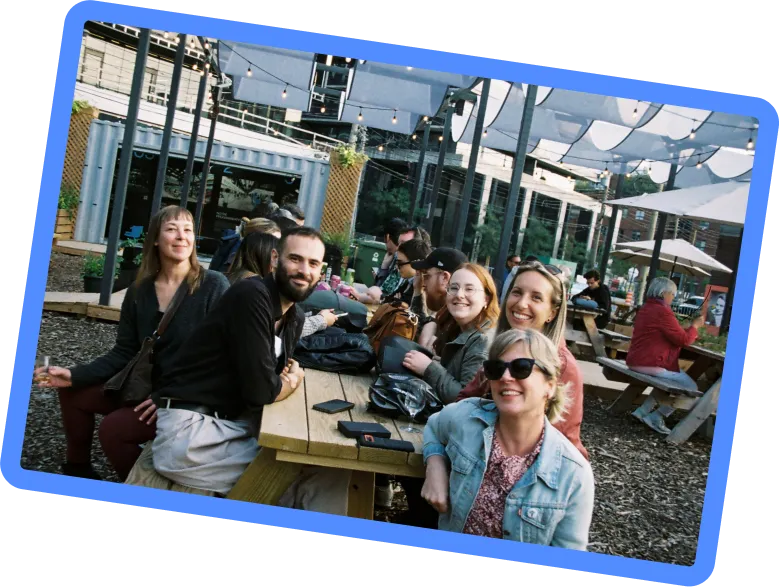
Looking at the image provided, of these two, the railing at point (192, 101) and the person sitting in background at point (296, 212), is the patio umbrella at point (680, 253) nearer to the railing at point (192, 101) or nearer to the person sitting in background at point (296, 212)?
the person sitting in background at point (296, 212)

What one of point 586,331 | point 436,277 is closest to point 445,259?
point 436,277

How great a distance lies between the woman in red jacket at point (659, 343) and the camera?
8.20 ft

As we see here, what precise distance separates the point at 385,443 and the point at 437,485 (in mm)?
198

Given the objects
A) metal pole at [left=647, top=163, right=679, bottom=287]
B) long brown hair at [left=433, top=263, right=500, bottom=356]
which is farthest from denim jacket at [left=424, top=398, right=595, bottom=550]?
metal pole at [left=647, top=163, right=679, bottom=287]

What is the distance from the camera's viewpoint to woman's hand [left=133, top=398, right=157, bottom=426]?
2.50 m

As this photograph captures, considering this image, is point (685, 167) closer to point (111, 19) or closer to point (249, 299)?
point (249, 299)

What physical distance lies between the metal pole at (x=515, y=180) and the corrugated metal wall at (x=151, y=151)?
0.72 m

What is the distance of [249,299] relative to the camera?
2.31 metres

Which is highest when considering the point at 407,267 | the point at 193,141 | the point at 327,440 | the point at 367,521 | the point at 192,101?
the point at 192,101

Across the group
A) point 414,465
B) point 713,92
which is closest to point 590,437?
point 414,465

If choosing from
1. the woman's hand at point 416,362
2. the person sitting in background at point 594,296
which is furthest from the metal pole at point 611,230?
the woman's hand at point 416,362

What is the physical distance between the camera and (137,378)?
257cm

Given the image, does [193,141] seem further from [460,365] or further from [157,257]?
[460,365]

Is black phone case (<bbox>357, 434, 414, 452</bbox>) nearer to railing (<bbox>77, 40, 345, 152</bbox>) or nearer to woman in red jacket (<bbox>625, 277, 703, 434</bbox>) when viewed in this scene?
woman in red jacket (<bbox>625, 277, 703, 434</bbox>)
